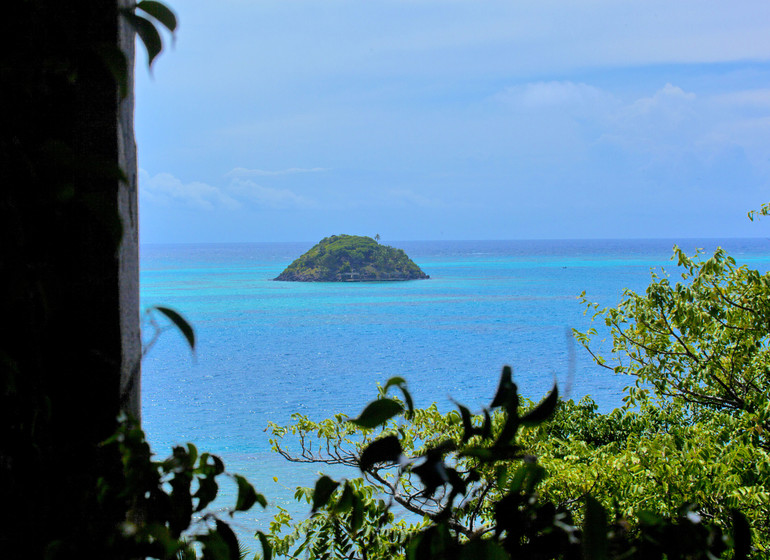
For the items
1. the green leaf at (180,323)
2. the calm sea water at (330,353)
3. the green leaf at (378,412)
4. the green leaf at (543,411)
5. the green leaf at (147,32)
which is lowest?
the calm sea water at (330,353)

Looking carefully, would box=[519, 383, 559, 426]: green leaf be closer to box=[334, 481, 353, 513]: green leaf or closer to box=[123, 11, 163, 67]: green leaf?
box=[334, 481, 353, 513]: green leaf

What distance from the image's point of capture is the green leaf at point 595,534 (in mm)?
475

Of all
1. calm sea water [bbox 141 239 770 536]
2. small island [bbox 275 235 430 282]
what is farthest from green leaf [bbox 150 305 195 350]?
small island [bbox 275 235 430 282]

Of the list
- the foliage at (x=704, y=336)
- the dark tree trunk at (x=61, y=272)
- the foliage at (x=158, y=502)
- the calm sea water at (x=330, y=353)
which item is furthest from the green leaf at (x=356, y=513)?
the calm sea water at (x=330, y=353)

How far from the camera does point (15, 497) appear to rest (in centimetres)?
70

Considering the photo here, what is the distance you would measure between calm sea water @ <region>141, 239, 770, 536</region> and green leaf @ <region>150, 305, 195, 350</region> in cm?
611

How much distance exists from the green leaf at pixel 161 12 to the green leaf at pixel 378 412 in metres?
0.46

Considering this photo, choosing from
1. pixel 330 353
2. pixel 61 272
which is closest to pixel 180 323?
pixel 61 272

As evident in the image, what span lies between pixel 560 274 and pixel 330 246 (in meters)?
29.7

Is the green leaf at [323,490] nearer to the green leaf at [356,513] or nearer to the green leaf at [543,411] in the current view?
the green leaf at [356,513]

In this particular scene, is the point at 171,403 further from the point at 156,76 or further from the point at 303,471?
the point at 156,76

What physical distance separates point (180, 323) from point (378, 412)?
24 cm

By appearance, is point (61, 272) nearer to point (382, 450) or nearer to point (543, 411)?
point (382, 450)

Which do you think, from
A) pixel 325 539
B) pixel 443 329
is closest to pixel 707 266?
pixel 325 539
